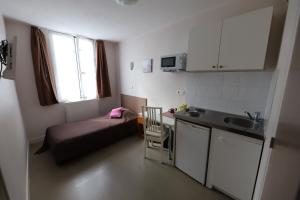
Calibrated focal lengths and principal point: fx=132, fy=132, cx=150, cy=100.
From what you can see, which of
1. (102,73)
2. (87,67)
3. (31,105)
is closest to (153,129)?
(102,73)

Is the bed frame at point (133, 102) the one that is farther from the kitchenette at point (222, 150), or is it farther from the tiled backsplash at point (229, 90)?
the kitchenette at point (222, 150)

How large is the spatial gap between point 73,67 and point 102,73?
→ 72 centimetres

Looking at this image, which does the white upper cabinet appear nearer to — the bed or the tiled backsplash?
the tiled backsplash

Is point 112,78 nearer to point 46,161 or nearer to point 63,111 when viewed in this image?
point 63,111

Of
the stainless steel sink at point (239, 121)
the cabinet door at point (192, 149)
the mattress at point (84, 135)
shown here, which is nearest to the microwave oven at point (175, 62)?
the cabinet door at point (192, 149)

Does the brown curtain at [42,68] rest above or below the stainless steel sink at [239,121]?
above

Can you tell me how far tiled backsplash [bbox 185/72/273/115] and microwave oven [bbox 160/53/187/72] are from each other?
30 cm

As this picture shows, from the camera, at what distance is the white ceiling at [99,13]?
1814 millimetres

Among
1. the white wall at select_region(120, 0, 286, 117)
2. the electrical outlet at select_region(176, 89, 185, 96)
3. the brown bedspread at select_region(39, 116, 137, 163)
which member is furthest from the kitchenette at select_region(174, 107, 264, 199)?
the brown bedspread at select_region(39, 116, 137, 163)

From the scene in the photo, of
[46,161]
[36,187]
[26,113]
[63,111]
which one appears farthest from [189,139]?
[26,113]

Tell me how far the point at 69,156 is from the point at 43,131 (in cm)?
129

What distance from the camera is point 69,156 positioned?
2.24m

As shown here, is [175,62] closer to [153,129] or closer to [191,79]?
[191,79]

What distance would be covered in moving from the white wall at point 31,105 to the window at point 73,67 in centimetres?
27
